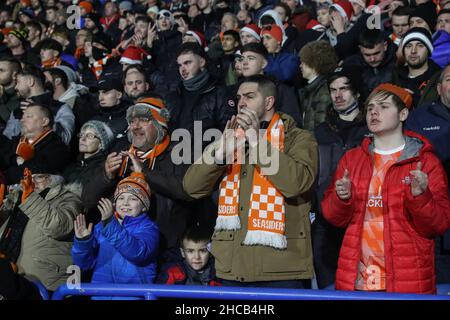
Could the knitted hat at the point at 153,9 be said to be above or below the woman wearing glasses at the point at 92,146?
above

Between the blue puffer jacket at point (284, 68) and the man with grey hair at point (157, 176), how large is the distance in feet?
7.80

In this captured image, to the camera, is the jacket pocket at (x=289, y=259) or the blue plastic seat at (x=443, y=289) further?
the jacket pocket at (x=289, y=259)

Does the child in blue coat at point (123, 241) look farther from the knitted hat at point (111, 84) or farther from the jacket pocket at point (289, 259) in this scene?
the knitted hat at point (111, 84)

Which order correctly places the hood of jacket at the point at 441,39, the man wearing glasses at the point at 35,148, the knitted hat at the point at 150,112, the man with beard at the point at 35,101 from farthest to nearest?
the man with beard at the point at 35,101 → the hood of jacket at the point at 441,39 → the man wearing glasses at the point at 35,148 → the knitted hat at the point at 150,112

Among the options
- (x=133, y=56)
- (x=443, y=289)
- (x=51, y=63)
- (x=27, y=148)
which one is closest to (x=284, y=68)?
(x=133, y=56)

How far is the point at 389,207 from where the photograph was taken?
4.90 meters

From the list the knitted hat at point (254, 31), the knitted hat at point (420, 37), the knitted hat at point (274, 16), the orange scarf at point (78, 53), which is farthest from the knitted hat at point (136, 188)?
the orange scarf at point (78, 53)

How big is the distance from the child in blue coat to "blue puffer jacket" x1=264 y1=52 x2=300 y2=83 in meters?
3.15

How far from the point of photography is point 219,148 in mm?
5121

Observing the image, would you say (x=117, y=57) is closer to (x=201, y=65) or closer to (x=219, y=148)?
(x=201, y=65)

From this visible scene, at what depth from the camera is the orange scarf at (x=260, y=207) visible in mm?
5113

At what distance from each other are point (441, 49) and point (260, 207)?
3.93 m

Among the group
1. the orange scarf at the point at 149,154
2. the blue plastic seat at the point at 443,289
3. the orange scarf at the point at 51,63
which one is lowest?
the blue plastic seat at the point at 443,289
